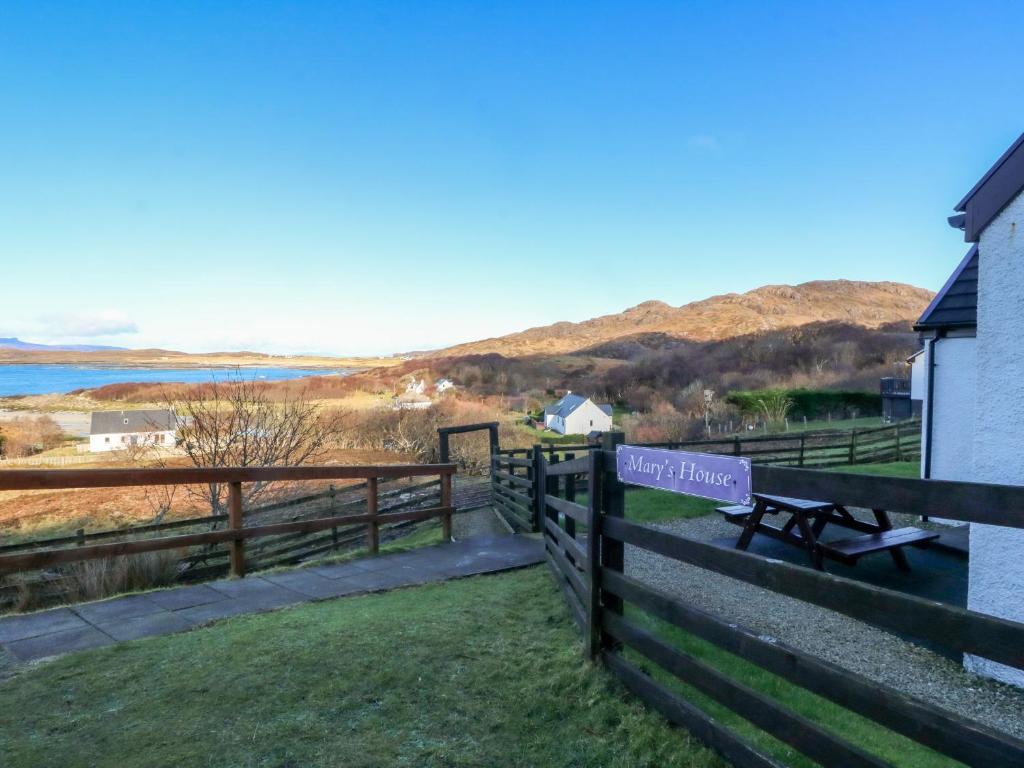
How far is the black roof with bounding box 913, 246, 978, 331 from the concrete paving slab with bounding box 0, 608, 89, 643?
406 inches

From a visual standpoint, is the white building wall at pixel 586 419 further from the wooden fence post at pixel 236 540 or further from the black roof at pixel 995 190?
the black roof at pixel 995 190

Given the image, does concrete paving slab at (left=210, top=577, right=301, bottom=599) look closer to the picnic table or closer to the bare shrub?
the bare shrub

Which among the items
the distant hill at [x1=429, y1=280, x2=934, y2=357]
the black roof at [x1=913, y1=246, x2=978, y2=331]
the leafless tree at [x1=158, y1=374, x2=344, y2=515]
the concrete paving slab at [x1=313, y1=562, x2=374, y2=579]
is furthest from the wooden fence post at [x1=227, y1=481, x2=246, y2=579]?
the distant hill at [x1=429, y1=280, x2=934, y2=357]

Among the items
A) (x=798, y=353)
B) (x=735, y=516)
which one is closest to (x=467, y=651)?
(x=735, y=516)

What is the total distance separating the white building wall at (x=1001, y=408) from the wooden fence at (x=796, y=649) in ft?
9.08

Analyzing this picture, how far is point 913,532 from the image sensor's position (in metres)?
7.89

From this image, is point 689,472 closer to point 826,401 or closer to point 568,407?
point 568,407

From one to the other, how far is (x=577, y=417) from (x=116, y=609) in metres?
34.0

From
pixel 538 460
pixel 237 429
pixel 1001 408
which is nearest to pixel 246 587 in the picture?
pixel 538 460

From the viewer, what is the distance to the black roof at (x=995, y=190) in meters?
4.44

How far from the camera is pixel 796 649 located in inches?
96.4

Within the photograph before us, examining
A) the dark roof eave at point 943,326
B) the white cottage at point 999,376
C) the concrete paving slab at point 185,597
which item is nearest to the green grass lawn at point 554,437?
the dark roof eave at point 943,326

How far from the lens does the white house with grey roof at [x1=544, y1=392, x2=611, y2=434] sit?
37844mm

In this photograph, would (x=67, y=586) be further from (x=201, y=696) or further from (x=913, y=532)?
(x=913, y=532)
